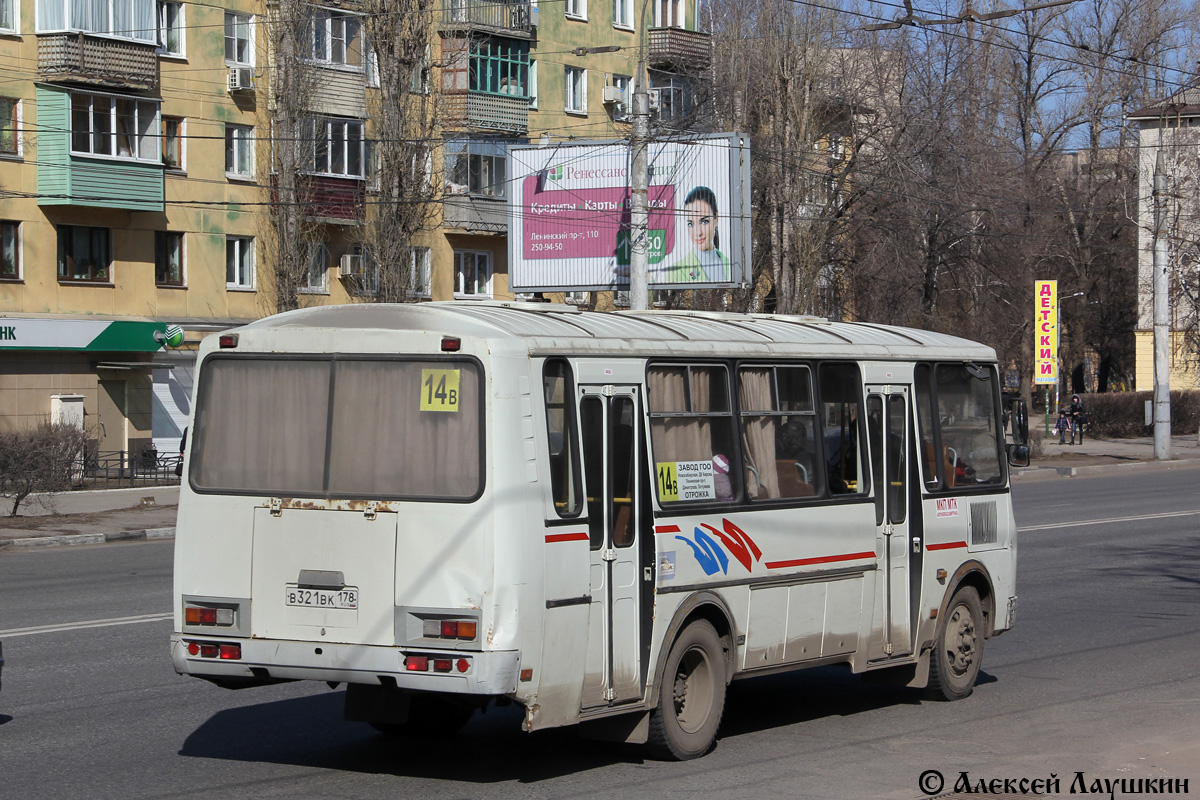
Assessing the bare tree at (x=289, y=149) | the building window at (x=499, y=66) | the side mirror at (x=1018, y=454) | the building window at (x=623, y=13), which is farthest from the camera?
the building window at (x=623, y=13)

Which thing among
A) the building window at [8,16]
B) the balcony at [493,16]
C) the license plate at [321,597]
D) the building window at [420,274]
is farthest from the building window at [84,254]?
the license plate at [321,597]

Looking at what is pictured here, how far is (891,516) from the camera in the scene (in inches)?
362

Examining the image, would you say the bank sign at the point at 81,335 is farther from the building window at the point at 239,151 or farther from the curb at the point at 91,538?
the curb at the point at 91,538

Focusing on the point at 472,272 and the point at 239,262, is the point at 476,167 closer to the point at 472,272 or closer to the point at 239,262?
the point at 472,272

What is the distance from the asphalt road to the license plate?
0.86 m

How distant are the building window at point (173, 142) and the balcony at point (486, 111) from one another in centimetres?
830

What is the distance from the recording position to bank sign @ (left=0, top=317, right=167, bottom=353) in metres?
34.0

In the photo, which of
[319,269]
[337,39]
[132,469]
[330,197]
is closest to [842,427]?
[132,469]

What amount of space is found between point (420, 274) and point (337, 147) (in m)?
4.58

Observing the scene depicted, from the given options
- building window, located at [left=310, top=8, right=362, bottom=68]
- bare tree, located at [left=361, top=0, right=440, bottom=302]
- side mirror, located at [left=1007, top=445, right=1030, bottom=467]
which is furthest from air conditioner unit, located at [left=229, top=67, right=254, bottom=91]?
side mirror, located at [left=1007, top=445, right=1030, bottom=467]

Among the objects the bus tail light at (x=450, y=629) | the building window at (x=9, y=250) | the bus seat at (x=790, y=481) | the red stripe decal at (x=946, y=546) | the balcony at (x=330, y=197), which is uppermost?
the balcony at (x=330, y=197)

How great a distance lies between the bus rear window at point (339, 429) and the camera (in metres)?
6.82

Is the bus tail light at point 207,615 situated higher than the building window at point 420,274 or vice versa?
the building window at point 420,274

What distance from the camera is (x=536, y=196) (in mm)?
34156
